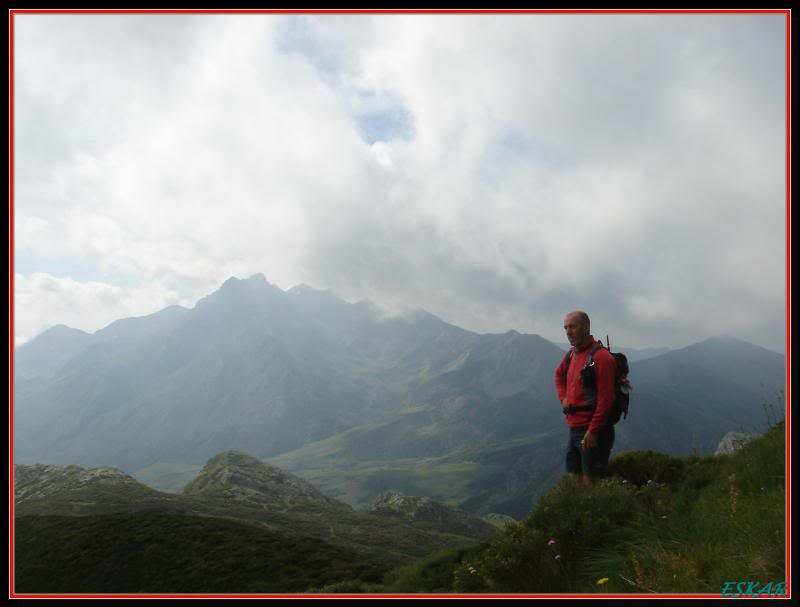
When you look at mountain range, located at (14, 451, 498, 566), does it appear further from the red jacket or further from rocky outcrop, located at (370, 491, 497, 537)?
the red jacket

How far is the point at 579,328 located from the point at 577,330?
5 cm

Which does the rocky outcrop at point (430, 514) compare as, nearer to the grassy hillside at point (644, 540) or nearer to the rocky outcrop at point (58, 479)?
the rocky outcrop at point (58, 479)

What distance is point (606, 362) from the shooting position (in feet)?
27.7

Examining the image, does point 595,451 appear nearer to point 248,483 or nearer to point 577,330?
point 577,330

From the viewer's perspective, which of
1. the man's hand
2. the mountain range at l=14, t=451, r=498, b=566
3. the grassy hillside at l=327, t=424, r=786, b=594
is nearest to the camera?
the grassy hillside at l=327, t=424, r=786, b=594

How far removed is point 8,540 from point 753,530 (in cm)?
866

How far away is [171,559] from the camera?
45.4 feet

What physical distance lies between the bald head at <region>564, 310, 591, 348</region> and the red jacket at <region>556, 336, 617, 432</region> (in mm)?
126

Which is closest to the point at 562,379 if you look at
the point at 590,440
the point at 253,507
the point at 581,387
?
the point at 581,387

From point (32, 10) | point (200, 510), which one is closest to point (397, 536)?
point (200, 510)

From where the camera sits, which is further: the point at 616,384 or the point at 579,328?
the point at 579,328

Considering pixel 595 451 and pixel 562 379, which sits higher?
pixel 562 379

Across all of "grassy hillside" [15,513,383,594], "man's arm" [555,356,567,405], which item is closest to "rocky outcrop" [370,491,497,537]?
"grassy hillside" [15,513,383,594]

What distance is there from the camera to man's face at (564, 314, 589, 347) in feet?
29.5
